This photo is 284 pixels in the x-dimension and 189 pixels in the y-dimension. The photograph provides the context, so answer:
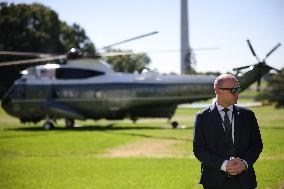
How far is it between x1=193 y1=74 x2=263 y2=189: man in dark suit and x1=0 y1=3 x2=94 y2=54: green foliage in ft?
181

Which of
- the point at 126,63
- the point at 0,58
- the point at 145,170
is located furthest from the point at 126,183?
the point at 126,63

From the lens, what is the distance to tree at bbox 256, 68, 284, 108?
36219 millimetres

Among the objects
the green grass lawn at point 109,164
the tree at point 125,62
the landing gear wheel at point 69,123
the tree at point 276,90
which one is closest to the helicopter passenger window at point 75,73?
the landing gear wheel at point 69,123

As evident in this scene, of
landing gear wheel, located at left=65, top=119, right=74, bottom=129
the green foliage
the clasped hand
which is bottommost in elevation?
landing gear wheel, located at left=65, top=119, right=74, bottom=129

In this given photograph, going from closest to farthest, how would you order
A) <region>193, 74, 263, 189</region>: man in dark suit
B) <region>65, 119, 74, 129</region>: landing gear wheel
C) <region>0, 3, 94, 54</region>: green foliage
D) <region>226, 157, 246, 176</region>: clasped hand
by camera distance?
<region>226, 157, 246, 176</region>: clasped hand → <region>193, 74, 263, 189</region>: man in dark suit → <region>65, 119, 74, 129</region>: landing gear wheel → <region>0, 3, 94, 54</region>: green foliage

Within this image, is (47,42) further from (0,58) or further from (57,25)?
(0,58)

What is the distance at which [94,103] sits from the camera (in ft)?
93.6

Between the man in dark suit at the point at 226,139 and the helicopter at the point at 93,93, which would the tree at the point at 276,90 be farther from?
the man in dark suit at the point at 226,139

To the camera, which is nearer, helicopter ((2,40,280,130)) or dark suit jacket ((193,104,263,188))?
dark suit jacket ((193,104,263,188))

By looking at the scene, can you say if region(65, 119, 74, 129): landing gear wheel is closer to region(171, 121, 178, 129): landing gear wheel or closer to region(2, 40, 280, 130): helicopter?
region(2, 40, 280, 130): helicopter

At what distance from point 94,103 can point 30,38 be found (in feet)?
120

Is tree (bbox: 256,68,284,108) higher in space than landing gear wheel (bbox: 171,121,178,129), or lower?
higher

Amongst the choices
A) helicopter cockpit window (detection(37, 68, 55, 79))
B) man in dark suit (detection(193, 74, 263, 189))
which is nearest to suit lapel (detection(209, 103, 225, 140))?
man in dark suit (detection(193, 74, 263, 189))

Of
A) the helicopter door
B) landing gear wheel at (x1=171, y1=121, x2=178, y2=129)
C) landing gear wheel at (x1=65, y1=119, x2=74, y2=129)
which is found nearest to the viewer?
landing gear wheel at (x1=171, y1=121, x2=178, y2=129)
